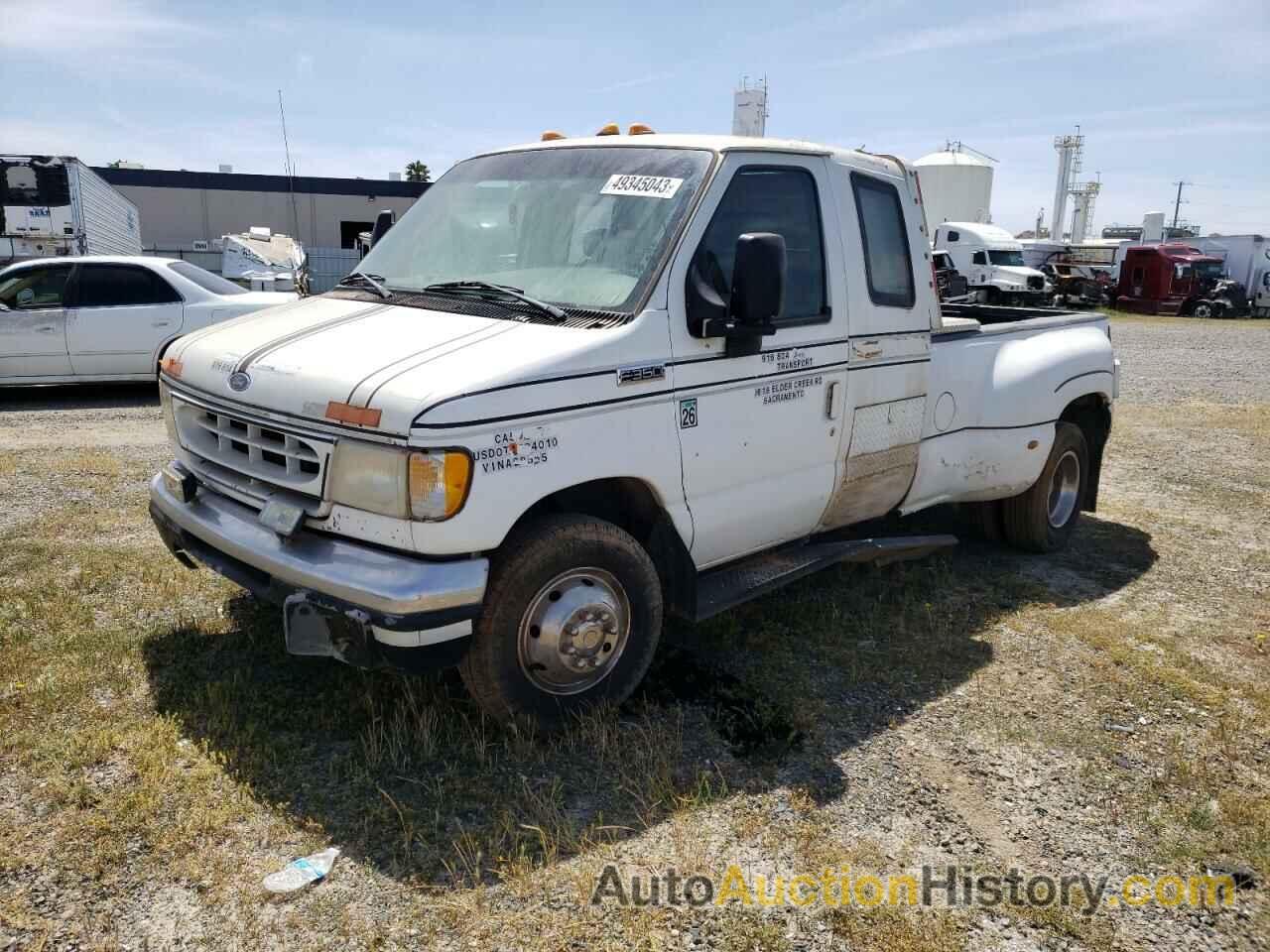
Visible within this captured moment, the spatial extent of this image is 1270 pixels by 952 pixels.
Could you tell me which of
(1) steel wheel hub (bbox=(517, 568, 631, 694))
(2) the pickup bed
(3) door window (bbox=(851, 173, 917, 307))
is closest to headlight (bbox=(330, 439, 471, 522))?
(2) the pickup bed

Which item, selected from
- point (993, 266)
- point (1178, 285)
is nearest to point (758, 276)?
point (993, 266)

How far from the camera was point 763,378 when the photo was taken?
4.09 metres

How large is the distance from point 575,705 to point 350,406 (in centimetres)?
140

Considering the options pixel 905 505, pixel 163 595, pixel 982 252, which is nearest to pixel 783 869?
pixel 905 505

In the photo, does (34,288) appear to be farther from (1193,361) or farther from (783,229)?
(1193,361)

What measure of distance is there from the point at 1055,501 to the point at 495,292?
13.7 feet

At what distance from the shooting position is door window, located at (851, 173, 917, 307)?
4676mm

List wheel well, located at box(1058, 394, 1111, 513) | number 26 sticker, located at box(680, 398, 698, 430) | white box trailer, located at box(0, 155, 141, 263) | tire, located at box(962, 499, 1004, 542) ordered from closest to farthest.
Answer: number 26 sticker, located at box(680, 398, 698, 430) < tire, located at box(962, 499, 1004, 542) < wheel well, located at box(1058, 394, 1111, 513) < white box trailer, located at box(0, 155, 141, 263)

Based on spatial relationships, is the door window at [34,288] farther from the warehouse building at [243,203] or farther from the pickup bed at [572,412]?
the warehouse building at [243,203]

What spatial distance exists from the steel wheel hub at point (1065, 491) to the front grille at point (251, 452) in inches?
184

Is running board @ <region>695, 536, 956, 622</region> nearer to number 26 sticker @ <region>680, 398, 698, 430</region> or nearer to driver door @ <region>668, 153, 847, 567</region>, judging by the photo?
driver door @ <region>668, 153, 847, 567</region>

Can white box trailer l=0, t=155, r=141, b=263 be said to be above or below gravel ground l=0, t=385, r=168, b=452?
above

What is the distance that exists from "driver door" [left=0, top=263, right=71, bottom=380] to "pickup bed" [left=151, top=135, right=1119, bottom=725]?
725 centimetres

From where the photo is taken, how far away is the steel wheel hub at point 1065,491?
20.5 feet
